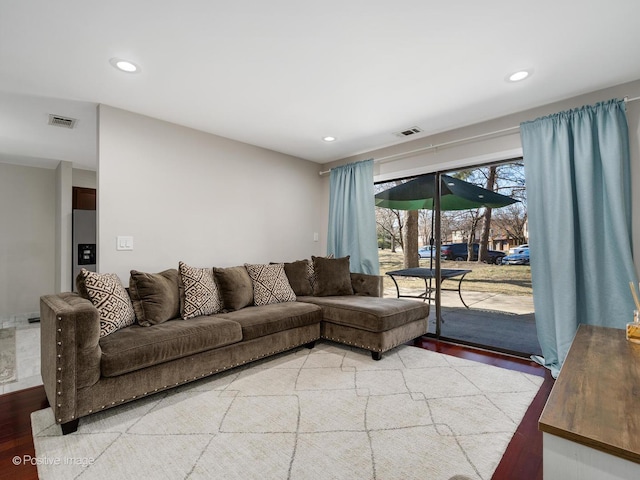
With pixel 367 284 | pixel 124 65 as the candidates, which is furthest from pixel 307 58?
pixel 367 284

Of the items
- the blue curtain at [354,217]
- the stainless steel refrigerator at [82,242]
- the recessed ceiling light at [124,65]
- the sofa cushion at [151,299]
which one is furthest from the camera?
the stainless steel refrigerator at [82,242]

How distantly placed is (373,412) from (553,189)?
2.47m

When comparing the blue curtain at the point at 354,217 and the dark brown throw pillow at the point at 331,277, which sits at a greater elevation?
the blue curtain at the point at 354,217

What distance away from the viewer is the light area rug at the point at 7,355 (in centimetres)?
286

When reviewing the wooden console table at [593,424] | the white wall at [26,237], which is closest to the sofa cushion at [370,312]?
the wooden console table at [593,424]

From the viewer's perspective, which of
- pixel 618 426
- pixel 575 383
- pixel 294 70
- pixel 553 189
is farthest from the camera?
pixel 553 189

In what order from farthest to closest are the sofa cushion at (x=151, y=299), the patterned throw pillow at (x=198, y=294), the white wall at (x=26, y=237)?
1. the white wall at (x=26, y=237)
2. the patterned throw pillow at (x=198, y=294)
3. the sofa cushion at (x=151, y=299)

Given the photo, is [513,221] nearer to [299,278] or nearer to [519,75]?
[519,75]

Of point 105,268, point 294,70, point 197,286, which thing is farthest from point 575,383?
point 105,268

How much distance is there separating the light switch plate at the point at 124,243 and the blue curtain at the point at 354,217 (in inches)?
102

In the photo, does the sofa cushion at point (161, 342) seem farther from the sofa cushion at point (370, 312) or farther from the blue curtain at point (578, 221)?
the blue curtain at point (578, 221)

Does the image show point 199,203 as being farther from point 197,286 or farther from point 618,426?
point 618,426

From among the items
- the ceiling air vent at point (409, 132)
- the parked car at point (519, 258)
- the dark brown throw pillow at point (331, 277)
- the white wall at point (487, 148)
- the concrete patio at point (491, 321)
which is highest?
the ceiling air vent at point (409, 132)

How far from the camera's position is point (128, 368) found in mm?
2152
